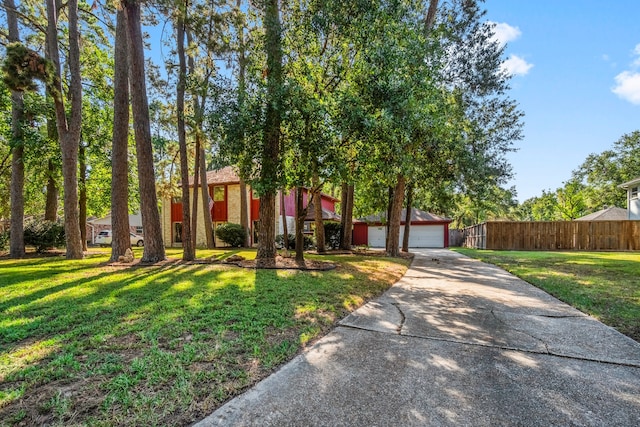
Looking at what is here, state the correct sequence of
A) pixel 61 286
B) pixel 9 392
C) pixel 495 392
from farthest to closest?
pixel 61 286 < pixel 495 392 < pixel 9 392

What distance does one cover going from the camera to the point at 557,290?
605cm

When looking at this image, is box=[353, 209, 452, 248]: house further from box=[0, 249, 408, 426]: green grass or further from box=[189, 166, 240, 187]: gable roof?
box=[0, 249, 408, 426]: green grass

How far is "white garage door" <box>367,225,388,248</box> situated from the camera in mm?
27586

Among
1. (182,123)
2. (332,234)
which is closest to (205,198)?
(182,123)

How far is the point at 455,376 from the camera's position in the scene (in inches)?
105

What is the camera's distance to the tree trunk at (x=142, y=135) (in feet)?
28.2

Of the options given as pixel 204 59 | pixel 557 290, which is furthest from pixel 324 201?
pixel 557 290

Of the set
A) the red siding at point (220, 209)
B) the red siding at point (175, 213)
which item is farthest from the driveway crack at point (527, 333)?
the red siding at point (175, 213)

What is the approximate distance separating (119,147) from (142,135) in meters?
1.23

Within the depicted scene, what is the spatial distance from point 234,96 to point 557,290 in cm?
824

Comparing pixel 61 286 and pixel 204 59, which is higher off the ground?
pixel 204 59

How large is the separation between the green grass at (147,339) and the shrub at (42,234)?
24.6ft

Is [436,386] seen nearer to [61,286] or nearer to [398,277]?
[398,277]

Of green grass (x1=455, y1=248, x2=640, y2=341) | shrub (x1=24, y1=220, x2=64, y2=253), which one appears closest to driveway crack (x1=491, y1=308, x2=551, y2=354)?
green grass (x1=455, y1=248, x2=640, y2=341)
